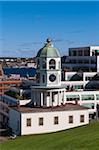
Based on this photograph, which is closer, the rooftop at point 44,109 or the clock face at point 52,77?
the rooftop at point 44,109

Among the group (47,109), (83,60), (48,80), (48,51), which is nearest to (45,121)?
(47,109)

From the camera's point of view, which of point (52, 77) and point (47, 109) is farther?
point (52, 77)

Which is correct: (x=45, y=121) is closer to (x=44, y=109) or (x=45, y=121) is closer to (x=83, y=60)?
(x=44, y=109)

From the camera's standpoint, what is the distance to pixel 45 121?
52.4 metres

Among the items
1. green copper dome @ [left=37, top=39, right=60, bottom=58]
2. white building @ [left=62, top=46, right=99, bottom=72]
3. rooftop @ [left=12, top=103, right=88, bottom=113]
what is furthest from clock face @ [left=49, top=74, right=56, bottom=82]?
white building @ [left=62, top=46, right=99, bottom=72]

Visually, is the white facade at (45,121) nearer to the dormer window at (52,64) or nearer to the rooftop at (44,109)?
the rooftop at (44,109)

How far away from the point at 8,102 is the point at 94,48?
42656mm

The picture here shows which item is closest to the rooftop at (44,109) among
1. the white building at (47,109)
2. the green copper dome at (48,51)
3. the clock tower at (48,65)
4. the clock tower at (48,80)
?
the white building at (47,109)

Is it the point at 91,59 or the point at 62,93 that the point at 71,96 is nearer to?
the point at 62,93

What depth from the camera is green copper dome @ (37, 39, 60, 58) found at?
56312 millimetres

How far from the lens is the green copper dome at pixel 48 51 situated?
185 ft

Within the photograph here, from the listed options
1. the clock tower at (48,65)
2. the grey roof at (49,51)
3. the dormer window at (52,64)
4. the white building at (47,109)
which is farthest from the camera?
the dormer window at (52,64)

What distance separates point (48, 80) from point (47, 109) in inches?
189

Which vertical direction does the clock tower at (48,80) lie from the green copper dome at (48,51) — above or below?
below
